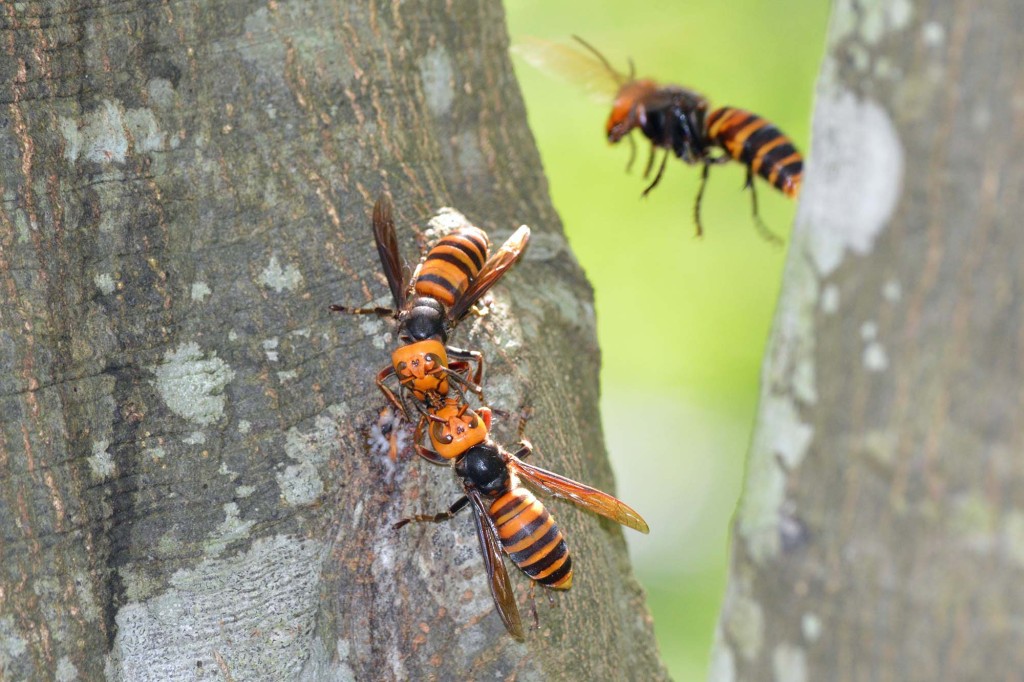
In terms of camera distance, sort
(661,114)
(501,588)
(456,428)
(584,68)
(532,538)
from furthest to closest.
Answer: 1. (584,68)
2. (661,114)
3. (456,428)
4. (532,538)
5. (501,588)

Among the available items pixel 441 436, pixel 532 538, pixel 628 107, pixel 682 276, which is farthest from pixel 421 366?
pixel 682 276

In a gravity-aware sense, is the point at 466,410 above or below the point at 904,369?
above

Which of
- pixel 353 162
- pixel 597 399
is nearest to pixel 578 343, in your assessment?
pixel 597 399

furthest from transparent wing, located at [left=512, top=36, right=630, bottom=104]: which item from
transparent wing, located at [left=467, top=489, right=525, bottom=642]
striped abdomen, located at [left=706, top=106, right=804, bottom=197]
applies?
transparent wing, located at [left=467, top=489, right=525, bottom=642]

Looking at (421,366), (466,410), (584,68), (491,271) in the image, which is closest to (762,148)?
(584,68)

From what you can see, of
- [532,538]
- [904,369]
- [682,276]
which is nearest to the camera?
[904,369]

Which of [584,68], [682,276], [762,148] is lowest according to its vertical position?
[762,148]

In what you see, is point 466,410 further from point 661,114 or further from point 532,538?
point 661,114

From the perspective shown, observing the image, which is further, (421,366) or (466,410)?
(466,410)

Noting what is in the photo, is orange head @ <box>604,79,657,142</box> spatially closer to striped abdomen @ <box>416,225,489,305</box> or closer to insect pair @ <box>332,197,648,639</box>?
insect pair @ <box>332,197,648,639</box>
